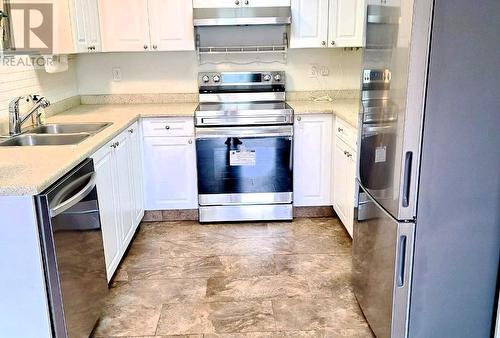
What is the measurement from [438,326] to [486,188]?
2.13ft

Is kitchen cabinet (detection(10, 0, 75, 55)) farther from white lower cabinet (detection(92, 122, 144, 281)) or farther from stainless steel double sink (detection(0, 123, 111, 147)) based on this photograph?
white lower cabinet (detection(92, 122, 144, 281))

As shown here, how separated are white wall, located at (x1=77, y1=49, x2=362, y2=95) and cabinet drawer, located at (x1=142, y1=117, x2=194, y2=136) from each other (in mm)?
651


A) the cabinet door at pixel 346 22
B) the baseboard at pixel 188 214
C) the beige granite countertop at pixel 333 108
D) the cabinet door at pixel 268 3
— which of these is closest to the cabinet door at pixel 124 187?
the baseboard at pixel 188 214

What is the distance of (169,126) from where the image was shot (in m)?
3.48

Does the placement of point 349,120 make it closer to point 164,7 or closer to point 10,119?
point 164,7

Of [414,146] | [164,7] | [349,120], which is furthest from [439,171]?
[164,7]

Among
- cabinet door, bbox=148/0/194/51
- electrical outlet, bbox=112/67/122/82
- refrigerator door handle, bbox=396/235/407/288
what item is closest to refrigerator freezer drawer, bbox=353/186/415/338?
refrigerator door handle, bbox=396/235/407/288

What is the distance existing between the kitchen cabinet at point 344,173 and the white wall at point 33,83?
2.22 m

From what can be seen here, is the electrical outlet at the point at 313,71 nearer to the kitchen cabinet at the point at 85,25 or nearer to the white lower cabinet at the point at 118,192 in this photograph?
the white lower cabinet at the point at 118,192

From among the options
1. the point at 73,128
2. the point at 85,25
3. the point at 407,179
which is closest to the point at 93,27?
the point at 85,25

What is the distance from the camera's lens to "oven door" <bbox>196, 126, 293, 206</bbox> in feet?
11.3

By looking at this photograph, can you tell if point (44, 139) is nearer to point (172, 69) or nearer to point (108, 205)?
point (108, 205)

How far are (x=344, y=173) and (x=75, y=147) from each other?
6.15 ft

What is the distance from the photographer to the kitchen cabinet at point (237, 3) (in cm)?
352
